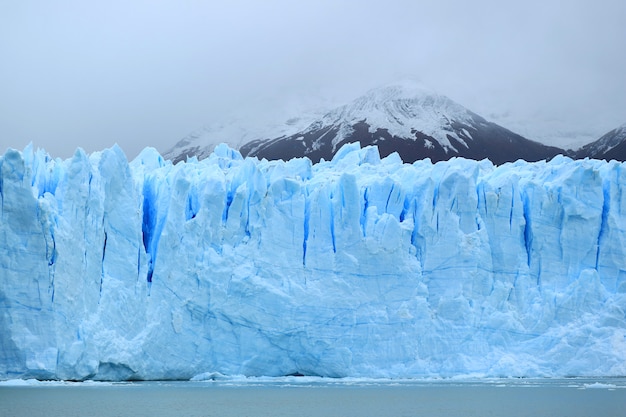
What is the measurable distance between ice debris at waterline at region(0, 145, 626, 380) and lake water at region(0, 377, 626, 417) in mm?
465

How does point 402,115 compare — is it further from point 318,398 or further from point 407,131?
point 318,398

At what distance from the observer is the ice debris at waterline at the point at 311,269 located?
20641 mm

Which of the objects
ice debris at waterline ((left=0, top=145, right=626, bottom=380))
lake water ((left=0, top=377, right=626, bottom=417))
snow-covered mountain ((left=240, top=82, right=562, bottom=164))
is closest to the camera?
lake water ((left=0, top=377, right=626, bottom=417))

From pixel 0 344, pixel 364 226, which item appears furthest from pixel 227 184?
pixel 0 344

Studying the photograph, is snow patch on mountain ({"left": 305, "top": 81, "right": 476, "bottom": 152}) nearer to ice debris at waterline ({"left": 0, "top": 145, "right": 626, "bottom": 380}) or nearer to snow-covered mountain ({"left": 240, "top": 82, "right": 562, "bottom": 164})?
snow-covered mountain ({"left": 240, "top": 82, "right": 562, "bottom": 164})

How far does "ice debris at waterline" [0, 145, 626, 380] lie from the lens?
2064 centimetres

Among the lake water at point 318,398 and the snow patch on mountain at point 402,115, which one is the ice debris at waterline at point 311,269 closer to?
the lake water at point 318,398

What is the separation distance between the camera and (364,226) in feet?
75.8

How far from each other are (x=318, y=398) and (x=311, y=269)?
4.31 meters

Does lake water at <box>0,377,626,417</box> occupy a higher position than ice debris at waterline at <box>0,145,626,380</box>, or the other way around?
ice debris at waterline at <box>0,145,626,380</box>

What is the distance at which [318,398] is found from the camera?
1888 cm

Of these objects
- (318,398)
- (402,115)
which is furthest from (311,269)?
(402,115)

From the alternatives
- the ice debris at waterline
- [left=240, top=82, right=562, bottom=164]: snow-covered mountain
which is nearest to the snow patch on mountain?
[left=240, top=82, right=562, bottom=164]: snow-covered mountain

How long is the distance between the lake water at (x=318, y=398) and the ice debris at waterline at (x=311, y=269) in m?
0.46
